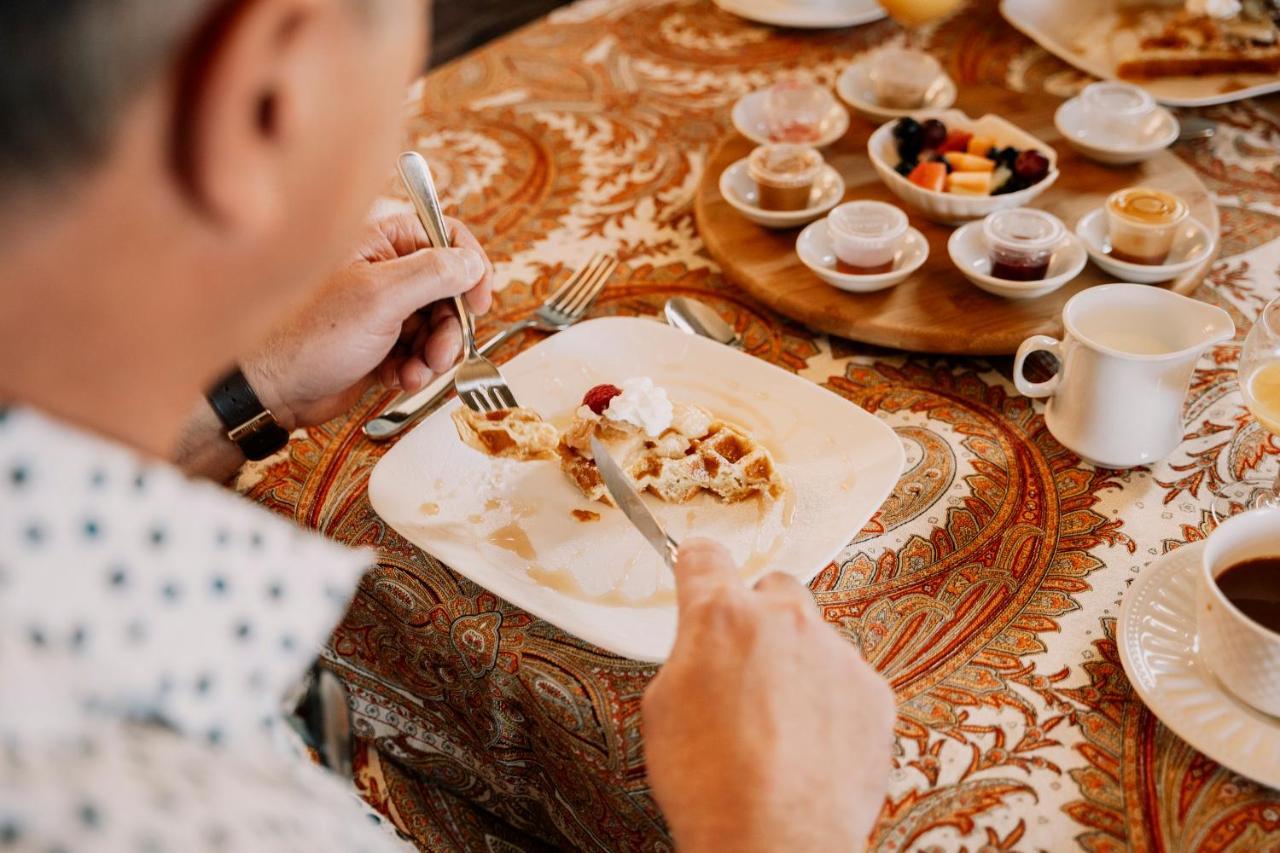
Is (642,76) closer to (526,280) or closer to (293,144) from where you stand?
(526,280)

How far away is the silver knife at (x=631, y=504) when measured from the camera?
0.98 metres

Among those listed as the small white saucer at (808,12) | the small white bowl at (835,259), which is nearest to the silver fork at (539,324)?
the small white bowl at (835,259)

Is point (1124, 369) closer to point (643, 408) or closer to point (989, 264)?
point (989, 264)

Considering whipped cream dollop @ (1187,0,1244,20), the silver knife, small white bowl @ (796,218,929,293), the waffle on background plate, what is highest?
whipped cream dollop @ (1187,0,1244,20)

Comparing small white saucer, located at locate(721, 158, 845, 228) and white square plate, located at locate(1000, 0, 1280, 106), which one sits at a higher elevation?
white square plate, located at locate(1000, 0, 1280, 106)

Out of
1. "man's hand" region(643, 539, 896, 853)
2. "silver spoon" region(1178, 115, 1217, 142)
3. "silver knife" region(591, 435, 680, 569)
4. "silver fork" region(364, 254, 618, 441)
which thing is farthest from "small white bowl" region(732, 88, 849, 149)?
"man's hand" region(643, 539, 896, 853)

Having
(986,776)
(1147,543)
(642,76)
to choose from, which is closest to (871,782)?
(986,776)

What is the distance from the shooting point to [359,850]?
645 mm

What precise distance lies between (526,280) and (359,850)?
3.26 ft

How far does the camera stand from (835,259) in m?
1.48

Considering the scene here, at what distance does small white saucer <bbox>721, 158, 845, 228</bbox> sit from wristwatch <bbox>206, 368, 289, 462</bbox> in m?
0.73

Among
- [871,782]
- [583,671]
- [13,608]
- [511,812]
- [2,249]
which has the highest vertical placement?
[2,249]

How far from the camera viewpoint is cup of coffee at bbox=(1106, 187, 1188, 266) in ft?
4.51

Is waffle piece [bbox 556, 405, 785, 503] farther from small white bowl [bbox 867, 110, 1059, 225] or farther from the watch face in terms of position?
small white bowl [bbox 867, 110, 1059, 225]
